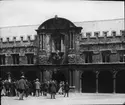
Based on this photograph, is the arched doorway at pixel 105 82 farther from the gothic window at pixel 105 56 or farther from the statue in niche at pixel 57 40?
the statue in niche at pixel 57 40

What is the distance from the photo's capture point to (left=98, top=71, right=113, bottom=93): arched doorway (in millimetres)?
35875

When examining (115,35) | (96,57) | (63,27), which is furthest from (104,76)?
(63,27)

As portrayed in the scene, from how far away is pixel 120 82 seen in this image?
35.7 metres

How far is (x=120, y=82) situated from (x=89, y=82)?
3.60 meters

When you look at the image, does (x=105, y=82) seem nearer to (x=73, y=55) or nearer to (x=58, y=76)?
(x=73, y=55)

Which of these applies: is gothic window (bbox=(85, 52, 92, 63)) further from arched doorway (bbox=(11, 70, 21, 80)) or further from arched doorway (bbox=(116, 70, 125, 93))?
arched doorway (bbox=(11, 70, 21, 80))

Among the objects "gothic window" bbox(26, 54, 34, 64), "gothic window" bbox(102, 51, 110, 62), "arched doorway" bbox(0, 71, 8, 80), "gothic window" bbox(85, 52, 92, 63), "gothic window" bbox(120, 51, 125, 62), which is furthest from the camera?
"arched doorway" bbox(0, 71, 8, 80)

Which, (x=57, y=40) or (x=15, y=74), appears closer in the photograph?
(x=57, y=40)

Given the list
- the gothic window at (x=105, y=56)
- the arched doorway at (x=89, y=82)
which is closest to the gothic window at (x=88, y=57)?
the arched doorway at (x=89, y=82)

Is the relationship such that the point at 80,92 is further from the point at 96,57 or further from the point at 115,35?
the point at 115,35

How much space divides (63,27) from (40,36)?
3.16 m

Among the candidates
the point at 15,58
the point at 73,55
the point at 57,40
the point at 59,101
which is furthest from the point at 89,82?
the point at 59,101

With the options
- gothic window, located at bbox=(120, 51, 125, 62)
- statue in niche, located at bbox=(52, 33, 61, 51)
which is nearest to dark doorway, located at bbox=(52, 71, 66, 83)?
statue in niche, located at bbox=(52, 33, 61, 51)

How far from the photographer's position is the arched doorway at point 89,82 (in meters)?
36.6
